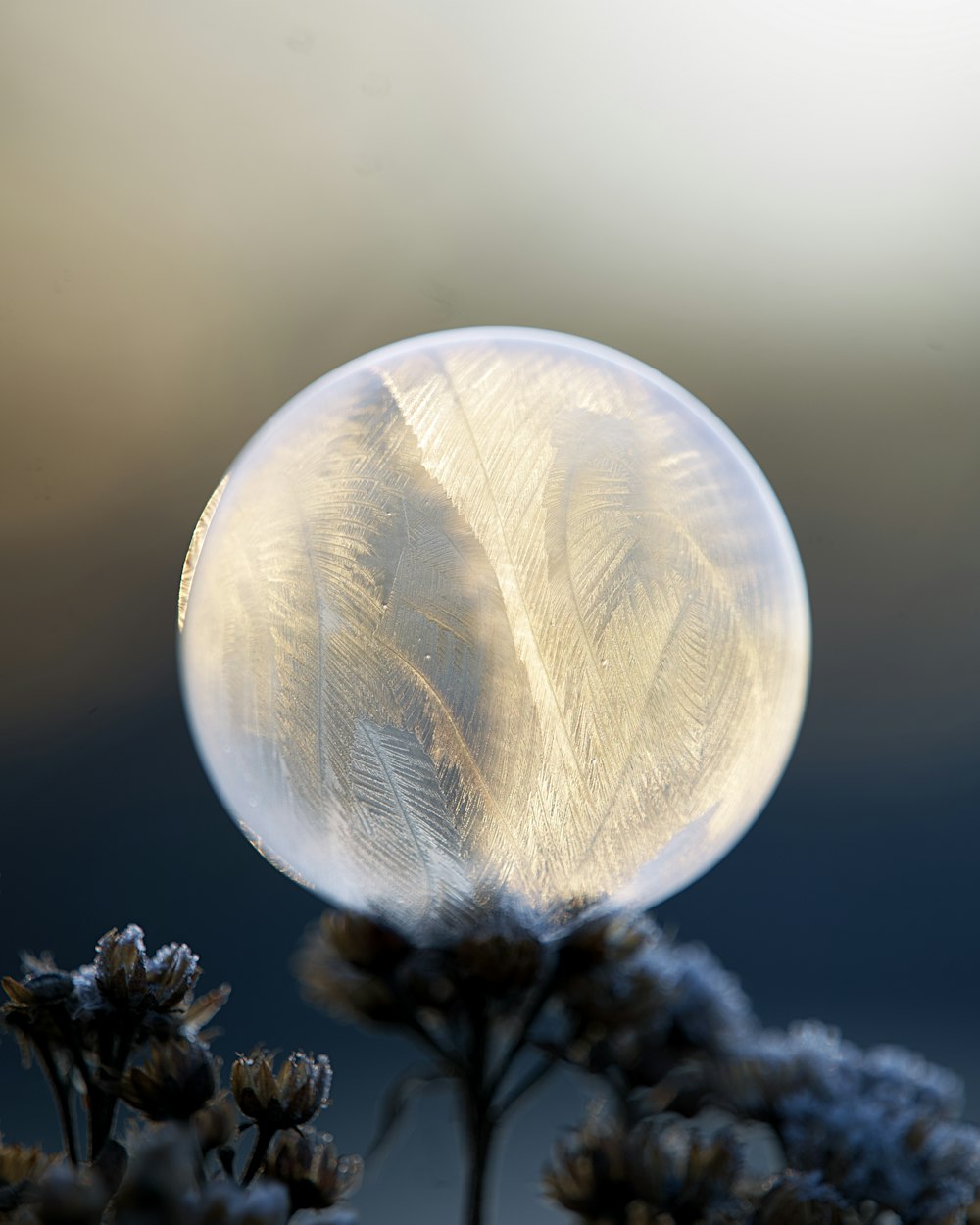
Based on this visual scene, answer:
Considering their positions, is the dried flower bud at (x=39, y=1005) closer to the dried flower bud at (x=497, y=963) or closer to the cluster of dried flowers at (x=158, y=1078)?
the cluster of dried flowers at (x=158, y=1078)

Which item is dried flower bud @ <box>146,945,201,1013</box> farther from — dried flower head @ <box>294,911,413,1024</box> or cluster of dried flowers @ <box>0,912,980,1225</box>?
dried flower head @ <box>294,911,413,1024</box>

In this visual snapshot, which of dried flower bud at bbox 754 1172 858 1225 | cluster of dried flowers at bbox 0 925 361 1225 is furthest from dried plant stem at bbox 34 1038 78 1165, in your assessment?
dried flower bud at bbox 754 1172 858 1225

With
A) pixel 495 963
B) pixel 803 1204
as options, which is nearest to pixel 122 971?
pixel 495 963

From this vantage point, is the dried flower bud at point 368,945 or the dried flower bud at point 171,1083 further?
the dried flower bud at point 368,945

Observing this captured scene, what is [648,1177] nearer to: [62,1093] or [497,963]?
[497,963]

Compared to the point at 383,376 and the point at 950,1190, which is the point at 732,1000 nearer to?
the point at 950,1190

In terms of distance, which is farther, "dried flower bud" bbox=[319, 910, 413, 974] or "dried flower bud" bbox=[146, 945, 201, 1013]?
"dried flower bud" bbox=[319, 910, 413, 974]

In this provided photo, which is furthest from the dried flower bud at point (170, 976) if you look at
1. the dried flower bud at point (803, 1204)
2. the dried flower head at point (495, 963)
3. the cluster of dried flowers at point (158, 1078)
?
the dried flower bud at point (803, 1204)
